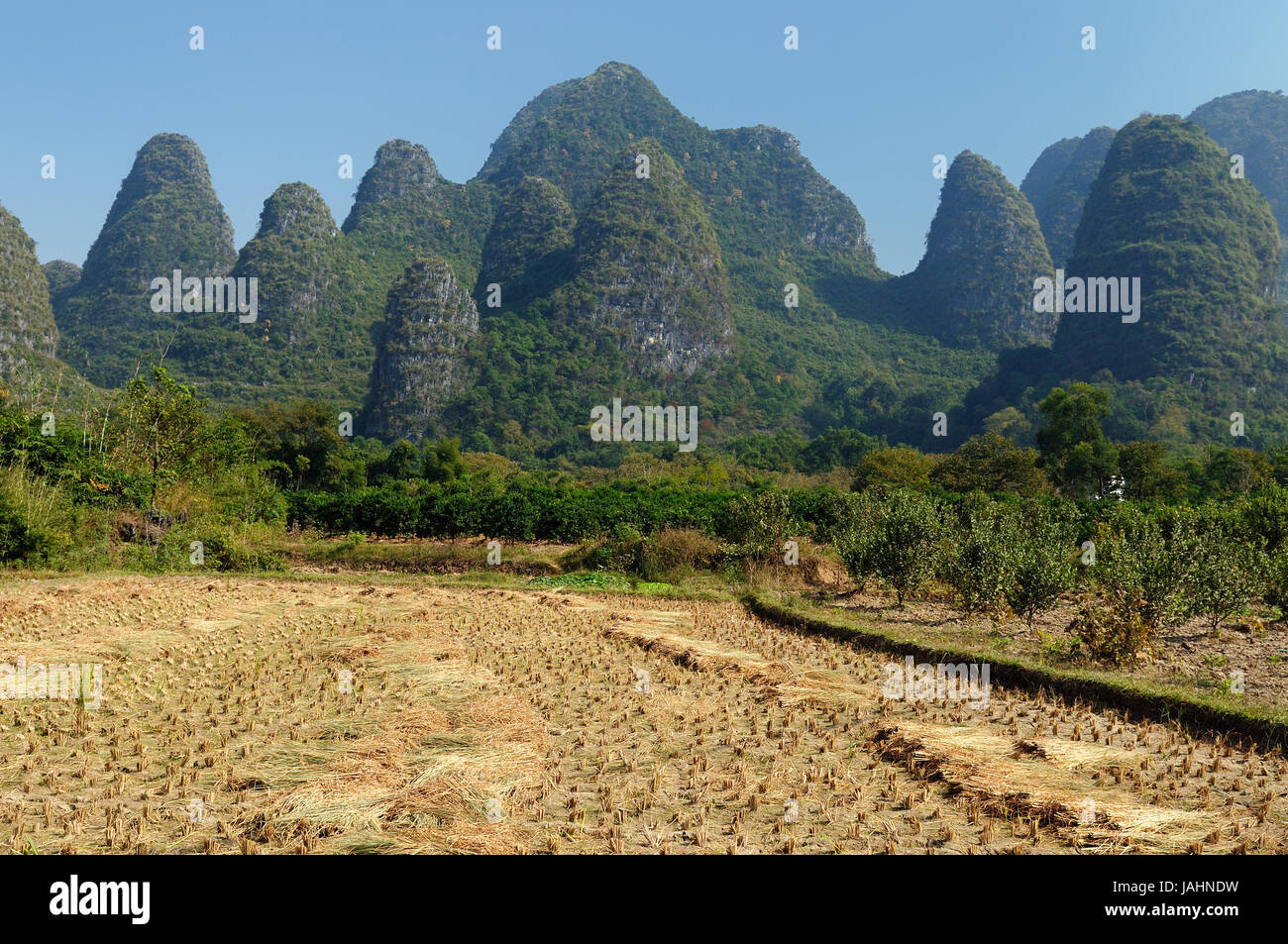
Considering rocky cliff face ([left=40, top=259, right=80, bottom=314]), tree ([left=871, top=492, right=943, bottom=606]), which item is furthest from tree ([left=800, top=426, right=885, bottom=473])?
rocky cliff face ([left=40, top=259, right=80, bottom=314])

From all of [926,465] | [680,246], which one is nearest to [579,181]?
[680,246]

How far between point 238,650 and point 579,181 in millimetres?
156080

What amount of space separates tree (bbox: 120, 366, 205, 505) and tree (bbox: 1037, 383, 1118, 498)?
103 feet

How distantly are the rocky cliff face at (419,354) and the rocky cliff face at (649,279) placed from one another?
14289 millimetres

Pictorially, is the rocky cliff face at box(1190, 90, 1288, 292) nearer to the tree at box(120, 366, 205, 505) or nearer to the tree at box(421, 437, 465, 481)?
the tree at box(421, 437, 465, 481)

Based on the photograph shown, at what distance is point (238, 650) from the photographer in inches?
330

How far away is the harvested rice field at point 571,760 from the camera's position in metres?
3.83

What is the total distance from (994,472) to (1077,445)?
6785 millimetres

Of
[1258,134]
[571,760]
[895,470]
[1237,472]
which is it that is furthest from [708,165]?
[571,760]

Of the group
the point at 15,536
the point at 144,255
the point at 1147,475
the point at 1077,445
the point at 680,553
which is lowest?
the point at 680,553

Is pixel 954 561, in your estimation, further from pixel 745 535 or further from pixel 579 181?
pixel 579 181

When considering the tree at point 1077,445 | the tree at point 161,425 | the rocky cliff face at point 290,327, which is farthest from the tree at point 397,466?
the rocky cliff face at point 290,327

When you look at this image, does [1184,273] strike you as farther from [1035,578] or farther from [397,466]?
[1035,578]

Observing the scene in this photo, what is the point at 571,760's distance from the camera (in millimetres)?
5059
